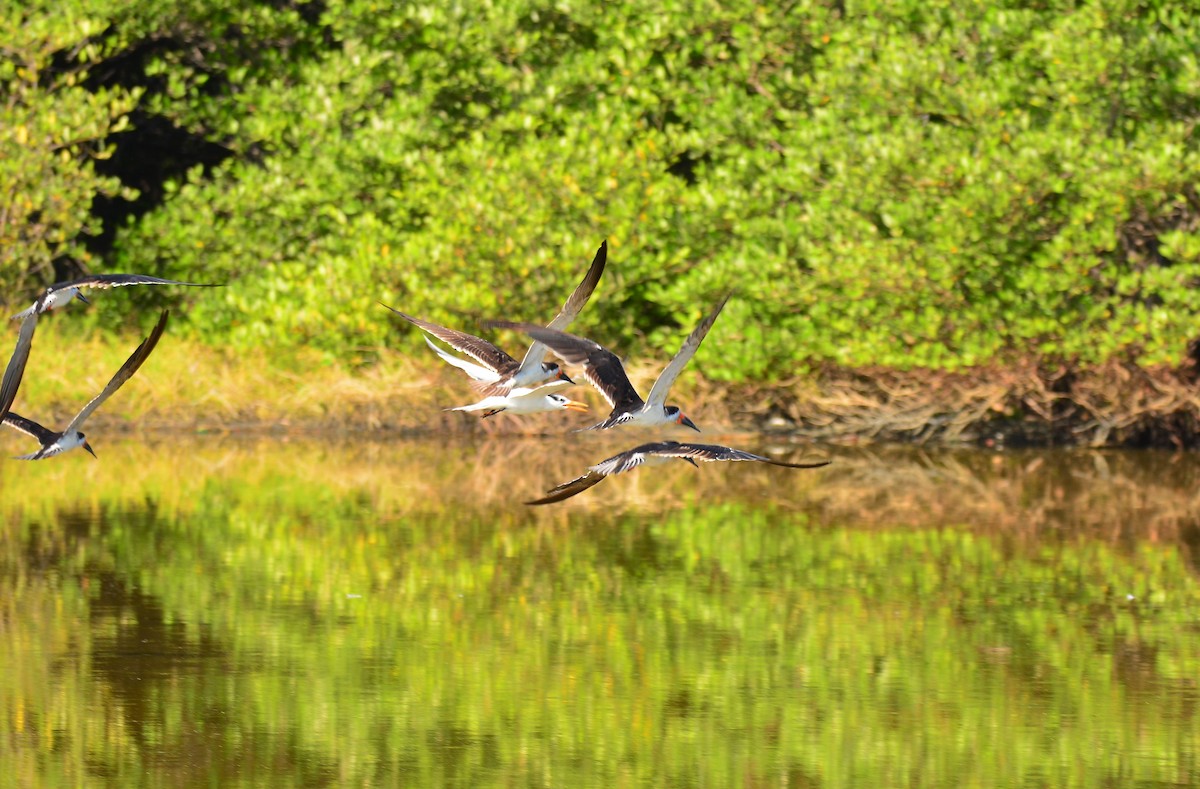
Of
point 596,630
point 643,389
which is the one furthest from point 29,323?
point 643,389

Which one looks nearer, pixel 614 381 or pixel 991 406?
pixel 614 381

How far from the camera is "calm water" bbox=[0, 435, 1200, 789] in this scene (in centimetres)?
1002

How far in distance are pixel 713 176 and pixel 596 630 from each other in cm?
1176

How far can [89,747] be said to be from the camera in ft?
33.2

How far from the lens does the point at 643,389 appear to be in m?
23.7

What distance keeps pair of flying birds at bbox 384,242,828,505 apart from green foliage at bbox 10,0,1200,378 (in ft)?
28.3

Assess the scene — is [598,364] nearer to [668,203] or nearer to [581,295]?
[581,295]

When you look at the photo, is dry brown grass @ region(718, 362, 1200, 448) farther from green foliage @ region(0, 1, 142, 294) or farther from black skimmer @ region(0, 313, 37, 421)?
black skimmer @ region(0, 313, 37, 421)

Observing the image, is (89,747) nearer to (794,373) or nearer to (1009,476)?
(1009,476)

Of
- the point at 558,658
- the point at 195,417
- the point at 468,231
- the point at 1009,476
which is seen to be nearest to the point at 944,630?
the point at 558,658

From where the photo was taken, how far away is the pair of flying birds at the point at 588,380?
35.7 feet

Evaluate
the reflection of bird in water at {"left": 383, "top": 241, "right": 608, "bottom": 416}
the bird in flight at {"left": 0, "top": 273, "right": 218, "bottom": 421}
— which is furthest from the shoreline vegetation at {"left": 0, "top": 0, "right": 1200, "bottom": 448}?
the bird in flight at {"left": 0, "top": 273, "right": 218, "bottom": 421}

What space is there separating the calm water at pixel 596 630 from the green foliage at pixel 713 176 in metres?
2.39

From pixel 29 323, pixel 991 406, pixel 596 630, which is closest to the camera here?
pixel 29 323
